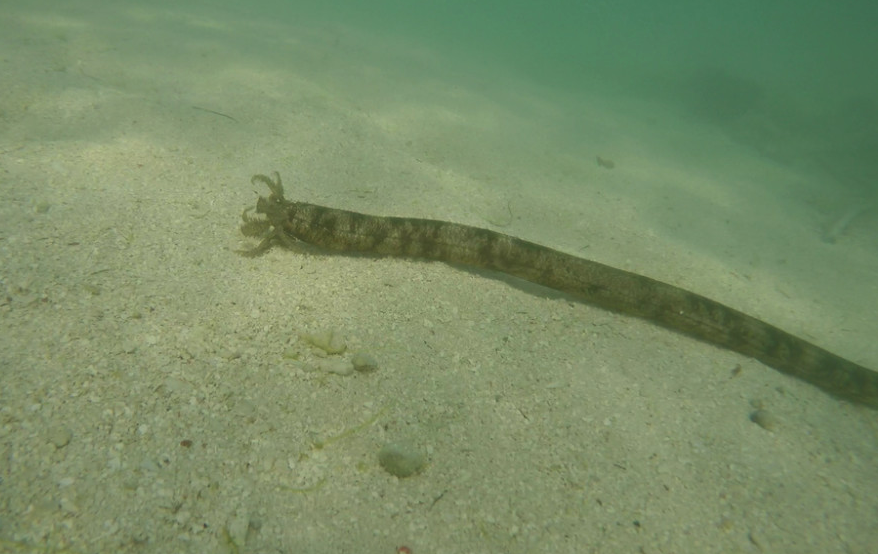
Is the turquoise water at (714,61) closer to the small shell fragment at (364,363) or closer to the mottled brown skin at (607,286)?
the mottled brown skin at (607,286)

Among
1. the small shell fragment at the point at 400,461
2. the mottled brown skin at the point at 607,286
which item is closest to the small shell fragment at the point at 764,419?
the mottled brown skin at the point at 607,286

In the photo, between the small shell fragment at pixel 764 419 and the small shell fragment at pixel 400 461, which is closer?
the small shell fragment at pixel 400 461

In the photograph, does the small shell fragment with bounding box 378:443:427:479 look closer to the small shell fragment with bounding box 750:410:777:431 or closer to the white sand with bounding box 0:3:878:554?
the white sand with bounding box 0:3:878:554

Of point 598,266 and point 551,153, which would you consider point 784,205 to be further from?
point 598,266

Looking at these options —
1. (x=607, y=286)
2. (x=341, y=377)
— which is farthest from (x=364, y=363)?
(x=607, y=286)

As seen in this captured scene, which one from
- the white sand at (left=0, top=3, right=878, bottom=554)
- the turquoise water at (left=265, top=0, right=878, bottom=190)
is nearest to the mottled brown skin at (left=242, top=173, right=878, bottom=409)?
the white sand at (left=0, top=3, right=878, bottom=554)
